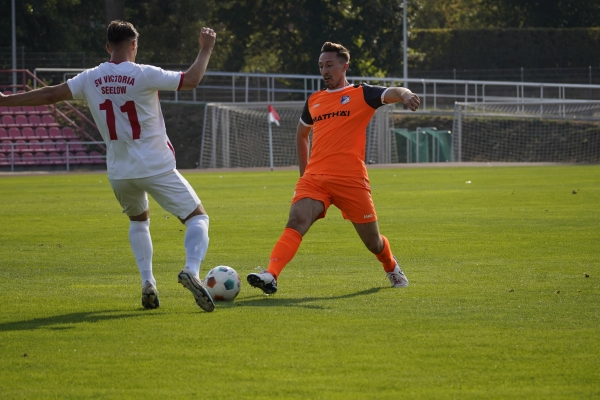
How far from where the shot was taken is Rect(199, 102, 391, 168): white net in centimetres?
3888

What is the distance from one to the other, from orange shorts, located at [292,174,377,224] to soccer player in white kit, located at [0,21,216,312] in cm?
116

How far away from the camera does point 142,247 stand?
7602 millimetres

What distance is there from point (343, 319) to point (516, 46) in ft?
169

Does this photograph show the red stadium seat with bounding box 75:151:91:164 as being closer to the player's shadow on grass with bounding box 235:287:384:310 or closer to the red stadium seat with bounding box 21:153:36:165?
the red stadium seat with bounding box 21:153:36:165

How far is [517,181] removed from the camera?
2489 centimetres

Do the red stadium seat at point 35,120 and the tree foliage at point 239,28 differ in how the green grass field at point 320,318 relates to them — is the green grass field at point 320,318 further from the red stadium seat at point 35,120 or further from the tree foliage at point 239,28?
the tree foliage at point 239,28

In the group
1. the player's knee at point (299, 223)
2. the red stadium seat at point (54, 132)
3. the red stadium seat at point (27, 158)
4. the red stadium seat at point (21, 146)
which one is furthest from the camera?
the red stadium seat at point (54, 132)

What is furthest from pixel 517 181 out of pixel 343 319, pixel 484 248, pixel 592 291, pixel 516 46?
pixel 516 46

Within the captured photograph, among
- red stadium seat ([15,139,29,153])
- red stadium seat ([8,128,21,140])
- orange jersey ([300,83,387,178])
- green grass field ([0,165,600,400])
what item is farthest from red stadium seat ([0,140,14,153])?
orange jersey ([300,83,387,178])

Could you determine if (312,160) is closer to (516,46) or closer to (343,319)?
(343,319)

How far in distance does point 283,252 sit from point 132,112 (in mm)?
1634

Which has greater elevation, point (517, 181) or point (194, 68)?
point (194, 68)

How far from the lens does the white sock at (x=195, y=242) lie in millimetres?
7137

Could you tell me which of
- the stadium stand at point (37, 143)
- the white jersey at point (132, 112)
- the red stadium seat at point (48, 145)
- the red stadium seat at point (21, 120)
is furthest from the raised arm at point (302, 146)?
the red stadium seat at point (21, 120)
